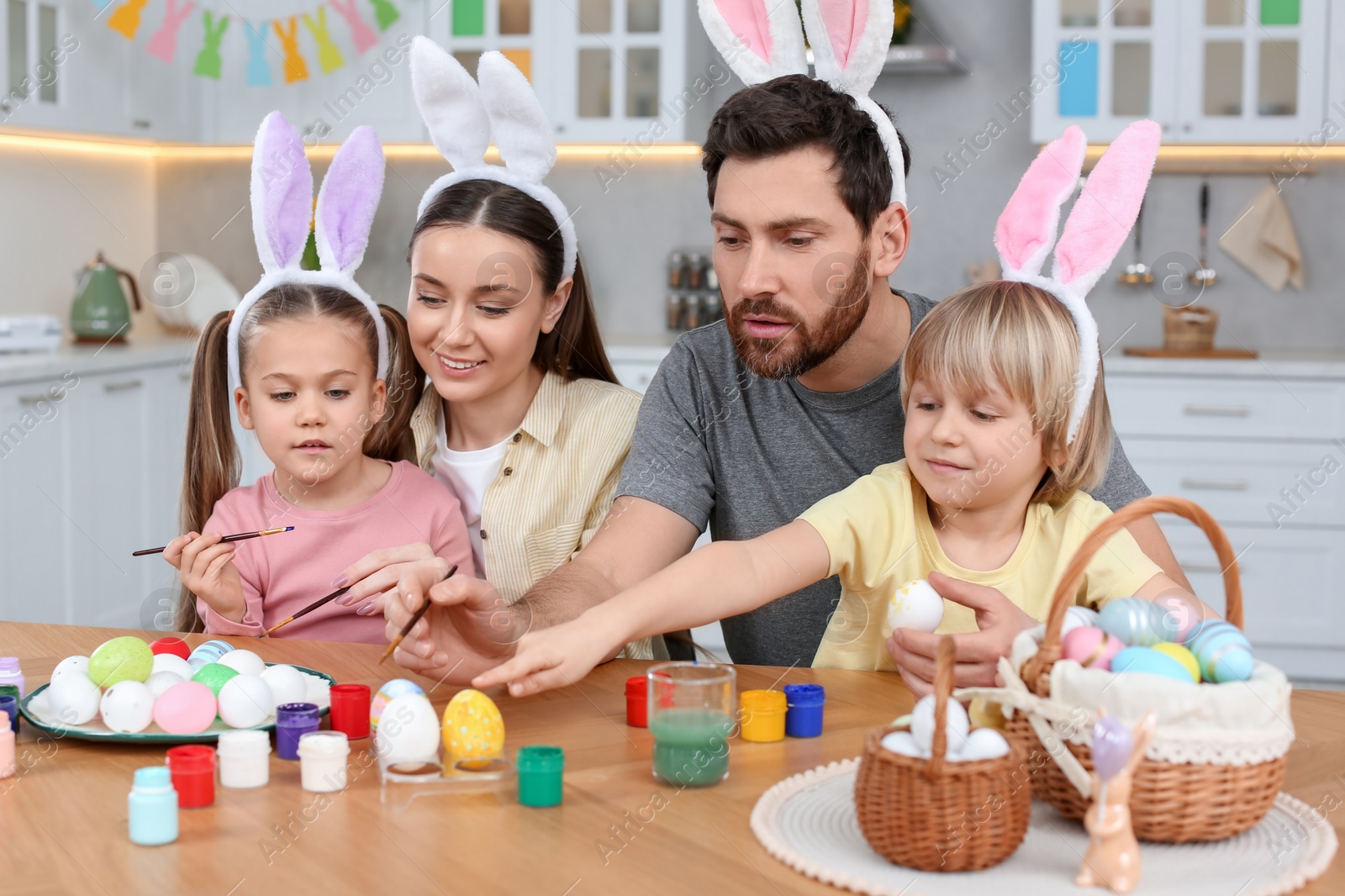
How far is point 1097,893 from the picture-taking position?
0.82 meters

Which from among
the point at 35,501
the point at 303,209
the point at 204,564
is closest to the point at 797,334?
the point at 303,209

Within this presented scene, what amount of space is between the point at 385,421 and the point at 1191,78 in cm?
272

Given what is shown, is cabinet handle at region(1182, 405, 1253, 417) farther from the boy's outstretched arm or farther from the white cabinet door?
the white cabinet door

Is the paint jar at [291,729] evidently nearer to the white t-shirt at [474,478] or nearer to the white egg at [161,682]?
the white egg at [161,682]

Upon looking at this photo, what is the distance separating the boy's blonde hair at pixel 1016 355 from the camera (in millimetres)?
1349

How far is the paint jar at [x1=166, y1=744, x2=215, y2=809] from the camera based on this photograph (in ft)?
3.15

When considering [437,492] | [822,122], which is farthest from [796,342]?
[437,492]

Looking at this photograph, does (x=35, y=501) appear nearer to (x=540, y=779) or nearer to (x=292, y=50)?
(x=292, y=50)

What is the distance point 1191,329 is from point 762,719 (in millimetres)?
3048

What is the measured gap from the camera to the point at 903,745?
852 mm

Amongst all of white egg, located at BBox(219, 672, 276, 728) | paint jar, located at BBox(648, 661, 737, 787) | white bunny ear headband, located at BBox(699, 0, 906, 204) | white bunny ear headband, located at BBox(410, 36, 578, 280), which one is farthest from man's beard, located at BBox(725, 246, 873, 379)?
white egg, located at BBox(219, 672, 276, 728)

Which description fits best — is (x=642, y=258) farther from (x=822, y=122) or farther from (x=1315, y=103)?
(x=822, y=122)

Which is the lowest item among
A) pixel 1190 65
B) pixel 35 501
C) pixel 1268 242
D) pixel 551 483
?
pixel 35 501

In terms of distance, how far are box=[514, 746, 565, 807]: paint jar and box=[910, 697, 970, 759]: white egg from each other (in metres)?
0.27
